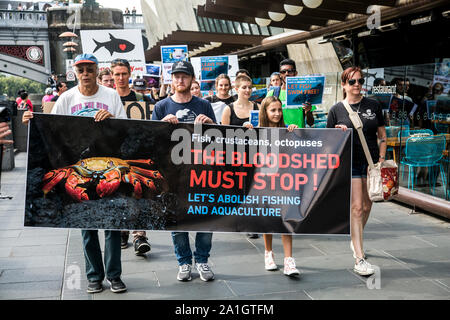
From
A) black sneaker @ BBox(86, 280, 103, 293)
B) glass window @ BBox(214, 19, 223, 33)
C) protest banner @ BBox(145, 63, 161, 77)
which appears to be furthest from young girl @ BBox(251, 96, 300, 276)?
glass window @ BBox(214, 19, 223, 33)

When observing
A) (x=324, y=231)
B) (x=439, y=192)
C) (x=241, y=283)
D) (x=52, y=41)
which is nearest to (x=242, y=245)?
(x=241, y=283)

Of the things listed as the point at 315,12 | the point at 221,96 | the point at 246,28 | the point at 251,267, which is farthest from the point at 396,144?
the point at 246,28

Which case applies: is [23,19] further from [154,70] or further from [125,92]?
A: [125,92]

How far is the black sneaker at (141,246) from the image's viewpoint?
18.4ft

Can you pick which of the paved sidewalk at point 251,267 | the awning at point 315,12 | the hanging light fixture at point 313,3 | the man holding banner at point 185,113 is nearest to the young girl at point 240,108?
the man holding banner at point 185,113

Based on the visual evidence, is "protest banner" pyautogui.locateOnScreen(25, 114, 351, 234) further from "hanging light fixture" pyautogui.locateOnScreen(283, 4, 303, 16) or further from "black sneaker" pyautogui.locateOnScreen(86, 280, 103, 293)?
"hanging light fixture" pyautogui.locateOnScreen(283, 4, 303, 16)

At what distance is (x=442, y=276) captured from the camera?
192 inches

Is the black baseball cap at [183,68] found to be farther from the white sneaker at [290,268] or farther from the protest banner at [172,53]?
the protest banner at [172,53]

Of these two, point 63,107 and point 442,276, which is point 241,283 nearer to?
point 442,276

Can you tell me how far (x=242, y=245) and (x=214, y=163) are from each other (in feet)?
6.00

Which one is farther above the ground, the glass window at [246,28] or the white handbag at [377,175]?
the glass window at [246,28]

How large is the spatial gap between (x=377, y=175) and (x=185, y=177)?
73.5 inches

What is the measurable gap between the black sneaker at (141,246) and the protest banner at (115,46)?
423 centimetres

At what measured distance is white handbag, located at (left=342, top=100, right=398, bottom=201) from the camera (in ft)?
16.4
